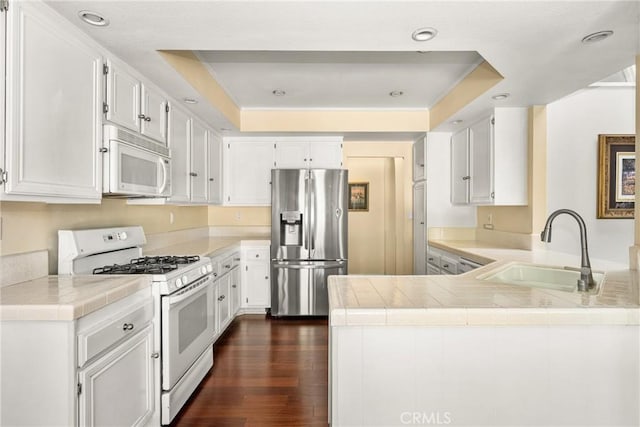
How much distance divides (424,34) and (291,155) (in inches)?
110

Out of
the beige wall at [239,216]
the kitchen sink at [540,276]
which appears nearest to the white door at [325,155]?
the beige wall at [239,216]

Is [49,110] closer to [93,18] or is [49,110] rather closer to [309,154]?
[93,18]

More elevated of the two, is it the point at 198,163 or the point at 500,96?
the point at 500,96

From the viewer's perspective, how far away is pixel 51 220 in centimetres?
203

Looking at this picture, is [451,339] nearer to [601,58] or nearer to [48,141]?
[48,141]

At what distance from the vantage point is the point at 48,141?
1653 mm

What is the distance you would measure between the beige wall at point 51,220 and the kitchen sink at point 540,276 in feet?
7.64

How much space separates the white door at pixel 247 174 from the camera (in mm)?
4602

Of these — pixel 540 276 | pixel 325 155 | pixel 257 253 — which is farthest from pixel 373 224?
pixel 540 276

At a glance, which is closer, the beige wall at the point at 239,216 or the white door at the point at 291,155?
the white door at the point at 291,155

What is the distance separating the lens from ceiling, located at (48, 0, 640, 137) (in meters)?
1.67

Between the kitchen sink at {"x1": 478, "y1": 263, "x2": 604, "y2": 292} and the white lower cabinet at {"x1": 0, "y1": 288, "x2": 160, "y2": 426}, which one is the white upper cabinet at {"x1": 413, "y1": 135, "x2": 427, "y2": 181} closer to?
the kitchen sink at {"x1": 478, "y1": 263, "x2": 604, "y2": 292}

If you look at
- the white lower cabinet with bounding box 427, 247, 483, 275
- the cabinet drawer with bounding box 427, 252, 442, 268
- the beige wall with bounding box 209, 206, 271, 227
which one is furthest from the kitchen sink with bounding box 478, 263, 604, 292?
the beige wall with bounding box 209, 206, 271, 227

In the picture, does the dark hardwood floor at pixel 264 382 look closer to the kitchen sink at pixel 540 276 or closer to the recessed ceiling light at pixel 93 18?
the kitchen sink at pixel 540 276
